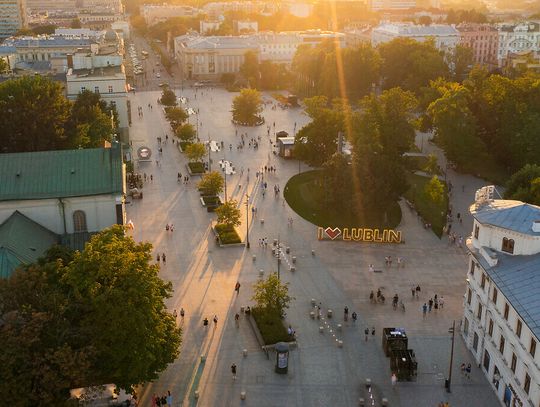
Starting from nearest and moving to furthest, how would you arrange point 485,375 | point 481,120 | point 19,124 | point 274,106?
1. point 485,375
2. point 19,124
3. point 481,120
4. point 274,106

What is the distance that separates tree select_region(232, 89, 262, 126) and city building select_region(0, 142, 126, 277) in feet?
181

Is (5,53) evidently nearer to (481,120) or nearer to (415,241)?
(481,120)

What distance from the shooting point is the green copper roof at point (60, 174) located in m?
44.3

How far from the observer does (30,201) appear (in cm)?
4416

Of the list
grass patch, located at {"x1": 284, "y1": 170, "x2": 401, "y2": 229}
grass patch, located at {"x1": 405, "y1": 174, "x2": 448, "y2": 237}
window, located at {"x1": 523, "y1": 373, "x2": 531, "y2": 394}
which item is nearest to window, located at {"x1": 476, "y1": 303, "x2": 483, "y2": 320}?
window, located at {"x1": 523, "y1": 373, "x2": 531, "y2": 394}

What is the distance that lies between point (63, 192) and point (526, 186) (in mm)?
37656

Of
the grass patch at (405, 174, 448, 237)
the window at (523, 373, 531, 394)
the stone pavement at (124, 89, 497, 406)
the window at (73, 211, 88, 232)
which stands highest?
the window at (73, 211, 88, 232)

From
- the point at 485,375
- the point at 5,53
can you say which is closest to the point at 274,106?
the point at 5,53

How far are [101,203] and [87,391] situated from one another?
1849 cm

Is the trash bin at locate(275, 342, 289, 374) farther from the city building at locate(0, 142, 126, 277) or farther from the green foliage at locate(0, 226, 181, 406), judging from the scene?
the city building at locate(0, 142, 126, 277)

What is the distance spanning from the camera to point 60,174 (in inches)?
1781

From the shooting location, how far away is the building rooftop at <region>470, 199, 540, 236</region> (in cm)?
3534

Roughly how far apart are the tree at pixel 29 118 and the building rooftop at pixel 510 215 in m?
42.1

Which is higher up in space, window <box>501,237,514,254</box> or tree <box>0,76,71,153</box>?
tree <box>0,76,71,153</box>
